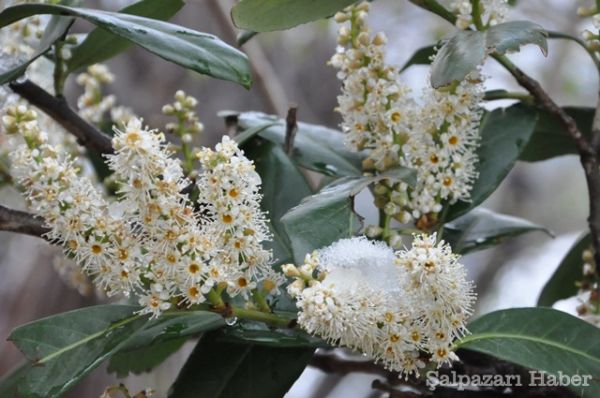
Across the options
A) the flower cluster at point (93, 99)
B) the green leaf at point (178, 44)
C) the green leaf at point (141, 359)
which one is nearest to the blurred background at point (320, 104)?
the flower cluster at point (93, 99)

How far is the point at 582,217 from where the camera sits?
8.96ft

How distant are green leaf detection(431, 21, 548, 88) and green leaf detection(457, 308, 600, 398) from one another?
0.22m

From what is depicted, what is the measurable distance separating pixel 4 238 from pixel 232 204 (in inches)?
73.9

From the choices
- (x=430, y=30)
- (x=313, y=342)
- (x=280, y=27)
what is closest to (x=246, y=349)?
(x=313, y=342)

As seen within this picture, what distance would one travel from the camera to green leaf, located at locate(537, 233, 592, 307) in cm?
102

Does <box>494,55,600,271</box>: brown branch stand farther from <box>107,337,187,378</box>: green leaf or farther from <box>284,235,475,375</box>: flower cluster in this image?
<box>107,337,187,378</box>: green leaf

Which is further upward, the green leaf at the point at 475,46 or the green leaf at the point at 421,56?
the green leaf at the point at 475,46

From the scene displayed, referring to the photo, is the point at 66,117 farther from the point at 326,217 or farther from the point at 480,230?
the point at 480,230

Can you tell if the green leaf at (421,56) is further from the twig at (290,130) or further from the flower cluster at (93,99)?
the flower cluster at (93,99)

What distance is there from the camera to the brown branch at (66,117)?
850 millimetres

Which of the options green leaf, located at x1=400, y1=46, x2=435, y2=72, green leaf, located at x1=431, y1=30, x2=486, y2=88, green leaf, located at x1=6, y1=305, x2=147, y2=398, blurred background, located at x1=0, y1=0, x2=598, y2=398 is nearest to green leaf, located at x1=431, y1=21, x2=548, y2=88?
green leaf, located at x1=431, y1=30, x2=486, y2=88

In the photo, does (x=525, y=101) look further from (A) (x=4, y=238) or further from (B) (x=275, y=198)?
(A) (x=4, y=238)

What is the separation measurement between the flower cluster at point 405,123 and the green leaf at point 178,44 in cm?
15

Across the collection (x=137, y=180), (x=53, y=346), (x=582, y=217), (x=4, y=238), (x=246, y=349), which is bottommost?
(x=582, y=217)
